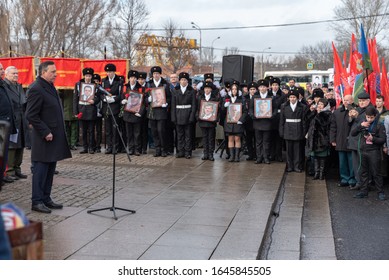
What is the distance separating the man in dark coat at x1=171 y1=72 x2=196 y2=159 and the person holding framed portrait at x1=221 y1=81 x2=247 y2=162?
2.71 feet

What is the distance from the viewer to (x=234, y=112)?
12.8 m

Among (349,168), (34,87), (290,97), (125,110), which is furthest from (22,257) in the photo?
(125,110)

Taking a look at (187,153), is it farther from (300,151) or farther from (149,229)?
(149,229)

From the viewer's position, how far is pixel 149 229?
664 cm

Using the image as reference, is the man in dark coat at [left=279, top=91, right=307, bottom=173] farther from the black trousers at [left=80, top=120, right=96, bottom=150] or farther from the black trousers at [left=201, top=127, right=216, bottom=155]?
the black trousers at [left=80, top=120, right=96, bottom=150]

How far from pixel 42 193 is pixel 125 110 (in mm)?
6096

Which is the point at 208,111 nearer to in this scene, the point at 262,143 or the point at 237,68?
the point at 262,143

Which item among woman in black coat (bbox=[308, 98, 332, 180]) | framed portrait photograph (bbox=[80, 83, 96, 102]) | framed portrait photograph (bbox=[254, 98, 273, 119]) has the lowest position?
woman in black coat (bbox=[308, 98, 332, 180])

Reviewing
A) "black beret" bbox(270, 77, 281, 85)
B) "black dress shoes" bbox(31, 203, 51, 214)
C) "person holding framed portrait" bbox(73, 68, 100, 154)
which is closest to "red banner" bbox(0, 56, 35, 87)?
"person holding framed portrait" bbox(73, 68, 100, 154)

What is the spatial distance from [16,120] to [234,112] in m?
5.17

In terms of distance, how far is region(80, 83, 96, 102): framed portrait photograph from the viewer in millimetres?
13453

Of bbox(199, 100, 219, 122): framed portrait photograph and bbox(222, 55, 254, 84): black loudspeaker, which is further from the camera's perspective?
bbox(222, 55, 254, 84): black loudspeaker

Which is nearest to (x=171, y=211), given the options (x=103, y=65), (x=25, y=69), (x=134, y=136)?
(x=134, y=136)
